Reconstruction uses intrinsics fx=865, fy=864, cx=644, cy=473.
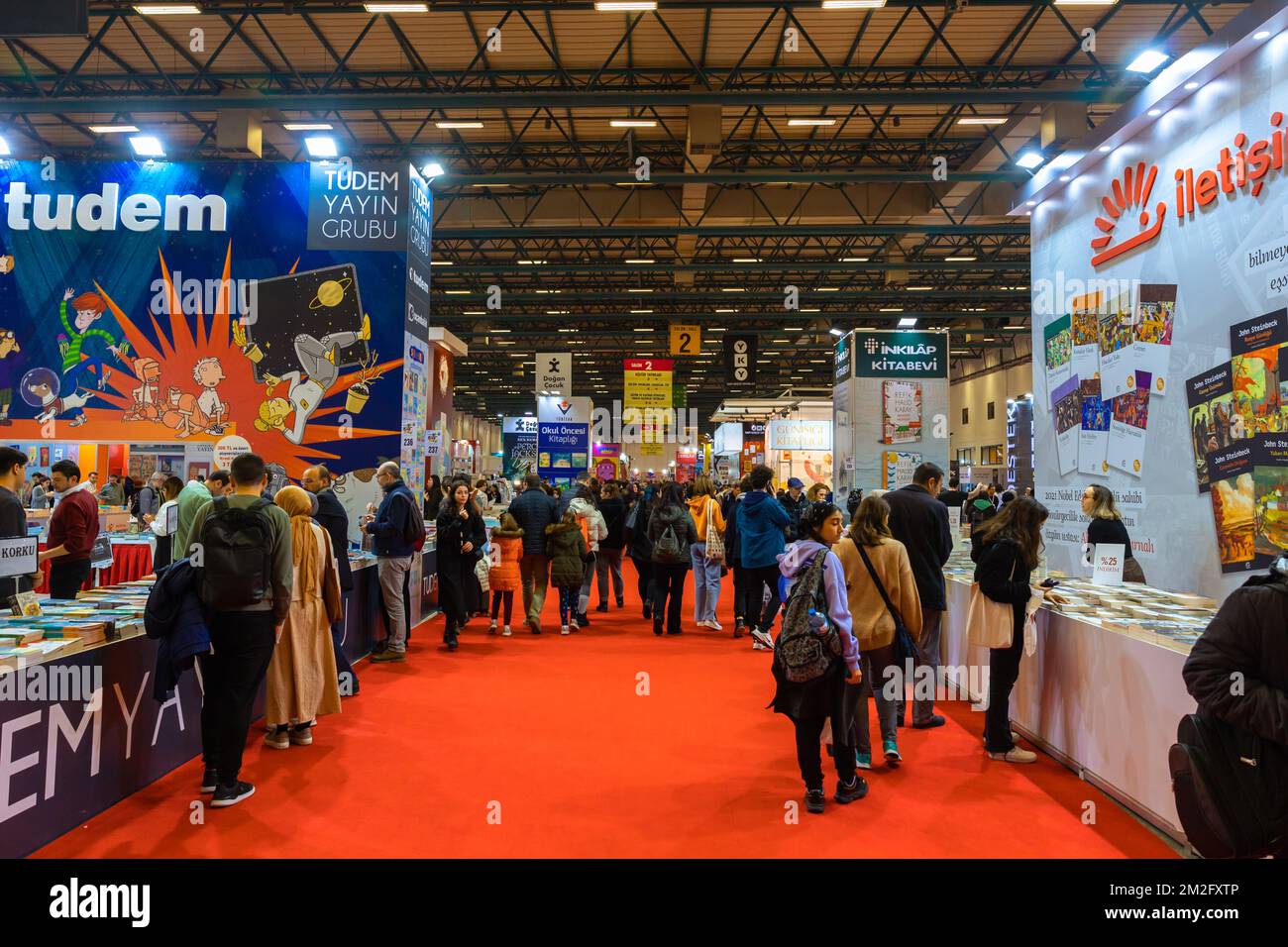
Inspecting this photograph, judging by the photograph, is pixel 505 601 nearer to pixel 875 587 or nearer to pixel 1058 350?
pixel 875 587

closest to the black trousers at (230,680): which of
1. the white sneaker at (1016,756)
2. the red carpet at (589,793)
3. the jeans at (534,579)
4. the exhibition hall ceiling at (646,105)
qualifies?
the red carpet at (589,793)

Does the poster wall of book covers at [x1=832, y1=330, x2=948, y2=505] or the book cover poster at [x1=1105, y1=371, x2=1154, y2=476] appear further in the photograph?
the poster wall of book covers at [x1=832, y1=330, x2=948, y2=505]

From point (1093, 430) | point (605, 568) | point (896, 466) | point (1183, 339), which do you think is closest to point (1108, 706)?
point (1183, 339)

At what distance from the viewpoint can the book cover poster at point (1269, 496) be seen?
483cm

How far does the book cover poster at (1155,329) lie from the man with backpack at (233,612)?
577 centimetres

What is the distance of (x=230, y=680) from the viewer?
3.85 metres

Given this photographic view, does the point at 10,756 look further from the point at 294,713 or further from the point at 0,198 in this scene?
the point at 0,198

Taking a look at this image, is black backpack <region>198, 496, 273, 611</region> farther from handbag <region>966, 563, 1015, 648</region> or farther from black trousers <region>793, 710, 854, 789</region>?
handbag <region>966, 563, 1015, 648</region>

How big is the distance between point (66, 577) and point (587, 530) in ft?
16.0

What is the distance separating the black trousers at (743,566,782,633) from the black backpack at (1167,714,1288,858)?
19.2ft

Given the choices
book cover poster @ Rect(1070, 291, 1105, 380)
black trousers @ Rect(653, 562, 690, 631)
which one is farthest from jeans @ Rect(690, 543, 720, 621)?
book cover poster @ Rect(1070, 291, 1105, 380)

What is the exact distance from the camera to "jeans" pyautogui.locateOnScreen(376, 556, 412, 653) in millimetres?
7043

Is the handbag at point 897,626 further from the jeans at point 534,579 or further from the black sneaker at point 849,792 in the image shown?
the jeans at point 534,579
